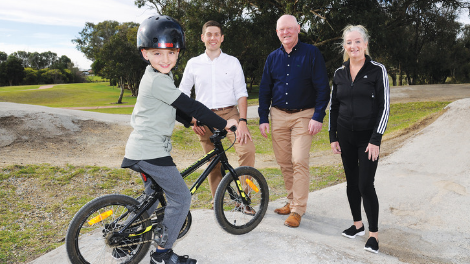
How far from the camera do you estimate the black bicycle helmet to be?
2.81 metres

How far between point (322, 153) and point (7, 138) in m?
9.37

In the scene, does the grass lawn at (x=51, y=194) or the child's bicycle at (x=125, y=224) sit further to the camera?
the grass lawn at (x=51, y=194)

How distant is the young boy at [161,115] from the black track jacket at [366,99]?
1511 millimetres

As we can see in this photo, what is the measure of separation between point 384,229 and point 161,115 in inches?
128

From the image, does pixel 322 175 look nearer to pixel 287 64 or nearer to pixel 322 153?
pixel 322 153

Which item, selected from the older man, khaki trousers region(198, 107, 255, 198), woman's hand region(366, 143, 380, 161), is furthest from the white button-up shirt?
woman's hand region(366, 143, 380, 161)

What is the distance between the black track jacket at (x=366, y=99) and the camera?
11.2 feet

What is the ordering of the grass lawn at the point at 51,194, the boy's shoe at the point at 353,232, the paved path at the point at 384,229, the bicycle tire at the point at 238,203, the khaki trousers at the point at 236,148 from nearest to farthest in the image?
the paved path at the point at 384,229
the bicycle tire at the point at 238,203
the boy's shoe at the point at 353,232
the khaki trousers at the point at 236,148
the grass lawn at the point at 51,194

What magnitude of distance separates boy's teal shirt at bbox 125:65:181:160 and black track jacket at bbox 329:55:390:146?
1.84 metres

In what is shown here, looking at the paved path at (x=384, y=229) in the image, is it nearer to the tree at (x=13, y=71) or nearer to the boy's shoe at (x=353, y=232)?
the boy's shoe at (x=353, y=232)

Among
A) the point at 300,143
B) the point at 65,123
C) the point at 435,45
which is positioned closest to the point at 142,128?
the point at 300,143

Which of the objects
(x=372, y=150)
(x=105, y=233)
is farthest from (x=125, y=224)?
(x=372, y=150)

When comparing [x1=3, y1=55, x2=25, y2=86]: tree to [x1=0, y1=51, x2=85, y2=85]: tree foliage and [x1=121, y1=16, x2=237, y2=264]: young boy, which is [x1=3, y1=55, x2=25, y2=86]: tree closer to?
[x1=0, y1=51, x2=85, y2=85]: tree foliage

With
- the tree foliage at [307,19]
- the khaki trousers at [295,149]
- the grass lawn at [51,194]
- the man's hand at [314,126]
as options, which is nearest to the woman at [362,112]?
the man's hand at [314,126]
